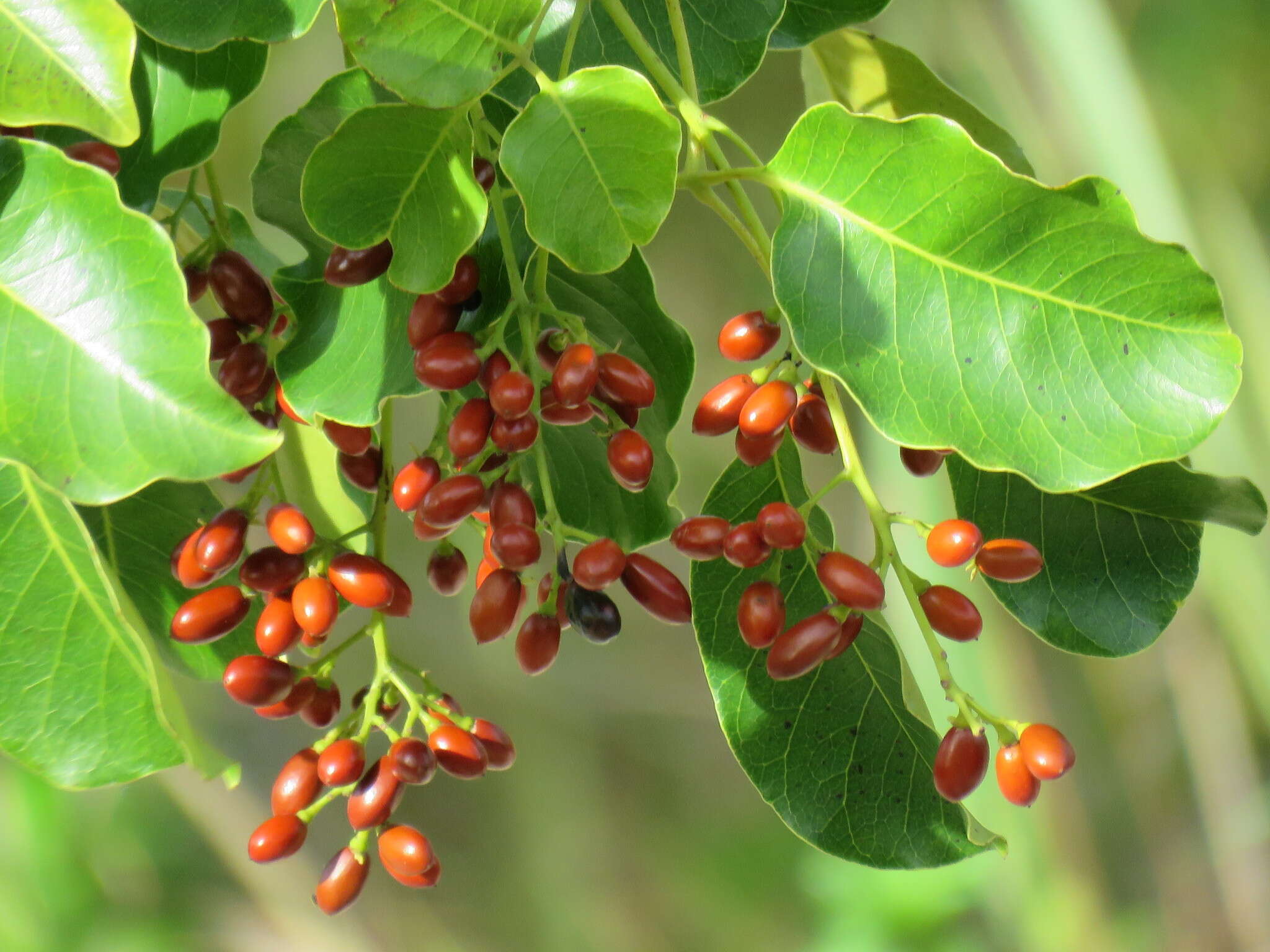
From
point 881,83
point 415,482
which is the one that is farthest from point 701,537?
point 881,83

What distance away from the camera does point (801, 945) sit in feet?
10.0

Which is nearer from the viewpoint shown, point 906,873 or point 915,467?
point 915,467

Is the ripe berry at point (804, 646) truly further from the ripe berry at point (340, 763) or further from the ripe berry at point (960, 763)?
the ripe berry at point (340, 763)

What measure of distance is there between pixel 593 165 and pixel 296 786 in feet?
1.11

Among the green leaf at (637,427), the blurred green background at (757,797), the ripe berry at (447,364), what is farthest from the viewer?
the blurred green background at (757,797)

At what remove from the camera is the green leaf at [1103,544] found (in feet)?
1.70

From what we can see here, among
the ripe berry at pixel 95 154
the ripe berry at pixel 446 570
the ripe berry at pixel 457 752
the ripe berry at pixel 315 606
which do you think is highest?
the ripe berry at pixel 95 154

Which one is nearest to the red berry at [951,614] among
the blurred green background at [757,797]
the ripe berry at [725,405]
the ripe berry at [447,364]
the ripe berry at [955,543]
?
the ripe berry at [955,543]

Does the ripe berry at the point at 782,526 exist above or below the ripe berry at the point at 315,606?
above

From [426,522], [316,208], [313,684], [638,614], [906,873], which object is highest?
[316,208]

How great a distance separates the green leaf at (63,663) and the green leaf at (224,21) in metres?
0.20

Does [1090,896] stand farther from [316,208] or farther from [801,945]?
[316,208]

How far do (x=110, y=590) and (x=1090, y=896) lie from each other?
2.56m

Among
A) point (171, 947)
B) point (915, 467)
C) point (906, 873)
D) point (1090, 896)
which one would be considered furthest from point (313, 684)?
point (1090, 896)
